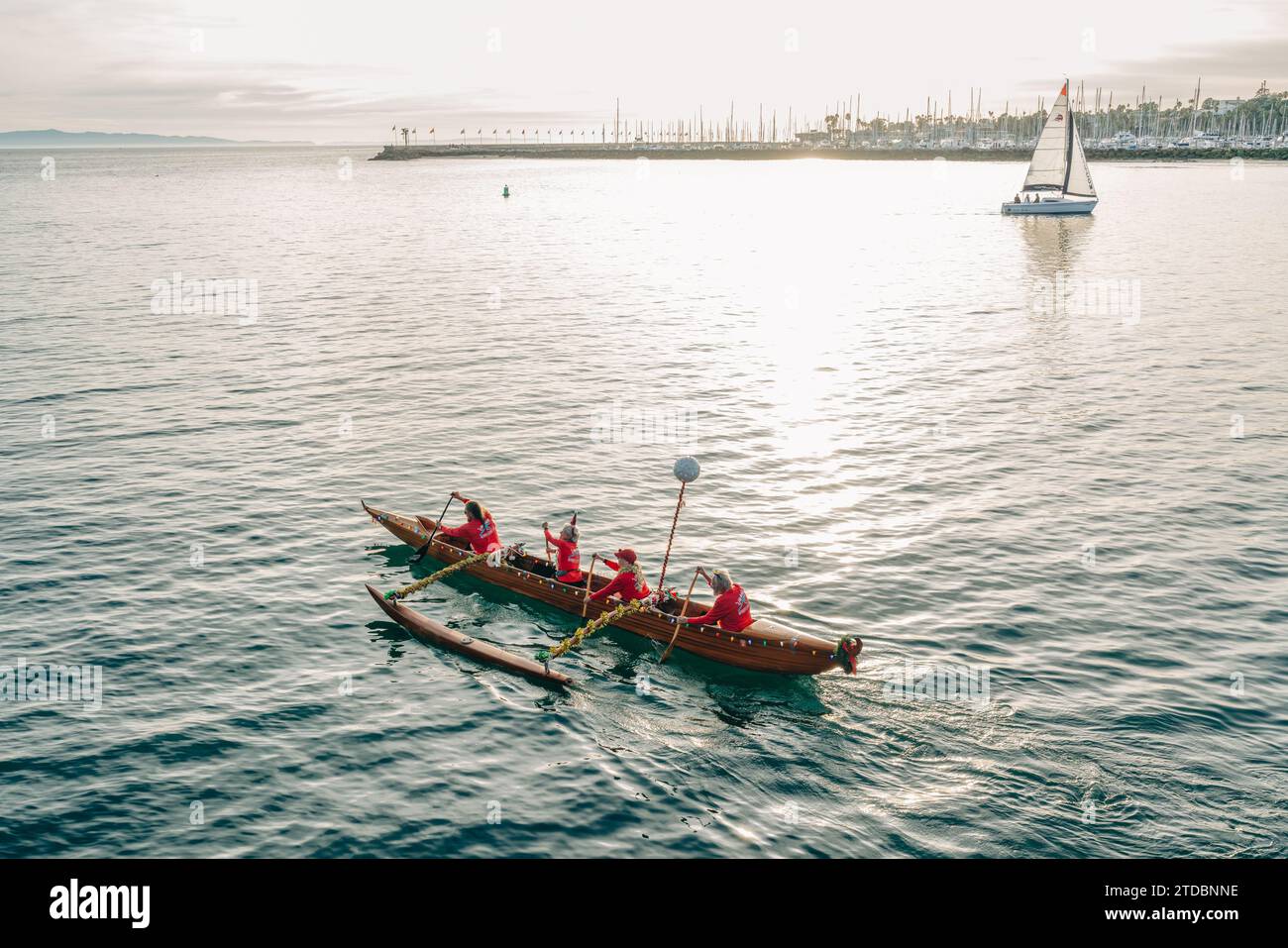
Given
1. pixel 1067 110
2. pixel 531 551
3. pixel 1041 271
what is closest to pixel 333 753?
pixel 531 551

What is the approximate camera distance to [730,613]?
70.8 ft

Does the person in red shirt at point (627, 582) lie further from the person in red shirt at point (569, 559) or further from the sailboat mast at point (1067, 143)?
the sailboat mast at point (1067, 143)

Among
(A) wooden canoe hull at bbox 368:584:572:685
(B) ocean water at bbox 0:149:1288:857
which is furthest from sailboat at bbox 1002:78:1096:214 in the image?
(A) wooden canoe hull at bbox 368:584:572:685

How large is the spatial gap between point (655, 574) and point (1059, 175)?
370 feet

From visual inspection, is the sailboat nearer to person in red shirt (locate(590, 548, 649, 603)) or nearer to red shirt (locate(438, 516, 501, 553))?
red shirt (locate(438, 516, 501, 553))

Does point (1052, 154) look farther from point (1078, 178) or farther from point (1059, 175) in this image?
point (1078, 178)

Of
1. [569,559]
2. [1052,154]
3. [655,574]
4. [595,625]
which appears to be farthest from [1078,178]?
[595,625]

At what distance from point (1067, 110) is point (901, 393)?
263 ft

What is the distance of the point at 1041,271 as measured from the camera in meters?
84.2

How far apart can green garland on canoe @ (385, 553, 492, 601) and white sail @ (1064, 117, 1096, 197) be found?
11340 cm

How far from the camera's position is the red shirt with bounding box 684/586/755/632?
21.6 m

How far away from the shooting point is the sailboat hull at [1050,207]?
117688 mm
